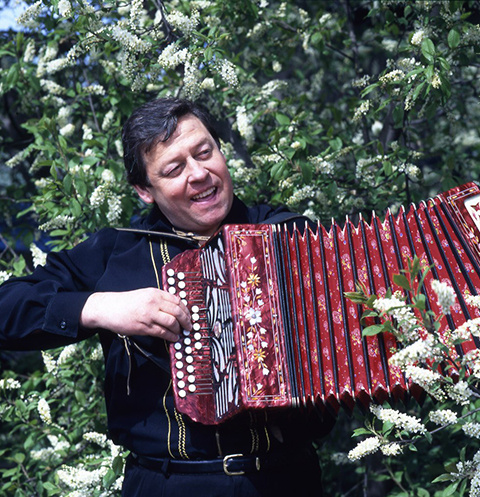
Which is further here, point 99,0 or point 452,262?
point 99,0

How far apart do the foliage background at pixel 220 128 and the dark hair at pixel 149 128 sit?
19.4 inches

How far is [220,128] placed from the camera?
12.6 ft

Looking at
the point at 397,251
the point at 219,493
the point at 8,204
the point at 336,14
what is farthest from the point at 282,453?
the point at 336,14

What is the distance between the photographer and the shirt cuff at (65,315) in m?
2.38

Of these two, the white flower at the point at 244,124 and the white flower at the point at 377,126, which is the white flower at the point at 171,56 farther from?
the white flower at the point at 377,126

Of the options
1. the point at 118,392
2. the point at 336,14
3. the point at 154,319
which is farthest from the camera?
the point at 336,14

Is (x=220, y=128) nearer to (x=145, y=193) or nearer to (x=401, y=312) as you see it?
(x=145, y=193)

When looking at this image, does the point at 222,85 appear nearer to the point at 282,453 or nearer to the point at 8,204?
the point at 8,204

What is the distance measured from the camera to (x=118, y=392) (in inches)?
96.7

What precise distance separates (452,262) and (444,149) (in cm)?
178

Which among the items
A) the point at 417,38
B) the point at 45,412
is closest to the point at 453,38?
the point at 417,38

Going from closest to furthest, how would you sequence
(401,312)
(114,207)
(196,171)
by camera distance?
(401,312) → (196,171) → (114,207)

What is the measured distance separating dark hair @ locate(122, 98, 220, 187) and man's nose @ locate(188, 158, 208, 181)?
121 mm

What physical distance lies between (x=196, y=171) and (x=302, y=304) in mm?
531
